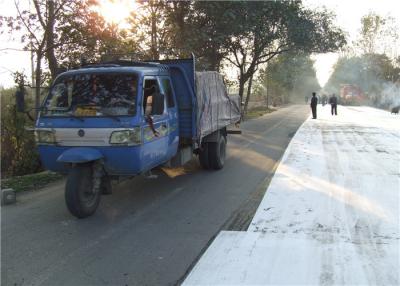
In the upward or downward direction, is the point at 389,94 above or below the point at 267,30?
below

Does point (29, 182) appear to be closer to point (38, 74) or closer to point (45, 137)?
point (45, 137)

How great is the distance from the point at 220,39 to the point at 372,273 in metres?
19.6

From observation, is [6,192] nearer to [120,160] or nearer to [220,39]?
[120,160]

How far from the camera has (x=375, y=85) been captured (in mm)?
74812

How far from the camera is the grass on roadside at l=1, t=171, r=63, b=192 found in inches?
338

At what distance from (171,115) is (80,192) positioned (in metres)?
2.39

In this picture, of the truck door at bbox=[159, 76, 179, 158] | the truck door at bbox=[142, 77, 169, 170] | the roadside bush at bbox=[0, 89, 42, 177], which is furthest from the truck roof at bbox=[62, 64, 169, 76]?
the roadside bush at bbox=[0, 89, 42, 177]

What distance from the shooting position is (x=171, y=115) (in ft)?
26.7

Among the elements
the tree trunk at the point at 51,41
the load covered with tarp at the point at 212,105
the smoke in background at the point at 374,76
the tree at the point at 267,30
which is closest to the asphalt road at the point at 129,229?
the load covered with tarp at the point at 212,105

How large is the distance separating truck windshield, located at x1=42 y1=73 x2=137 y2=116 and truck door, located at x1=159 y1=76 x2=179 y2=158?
105 cm

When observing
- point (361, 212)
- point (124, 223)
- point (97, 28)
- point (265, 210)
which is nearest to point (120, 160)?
point (124, 223)

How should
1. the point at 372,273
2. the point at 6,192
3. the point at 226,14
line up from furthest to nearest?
the point at 226,14, the point at 6,192, the point at 372,273

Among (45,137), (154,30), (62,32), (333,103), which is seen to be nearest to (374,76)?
(333,103)

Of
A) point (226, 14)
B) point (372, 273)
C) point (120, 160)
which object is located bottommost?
point (372, 273)
